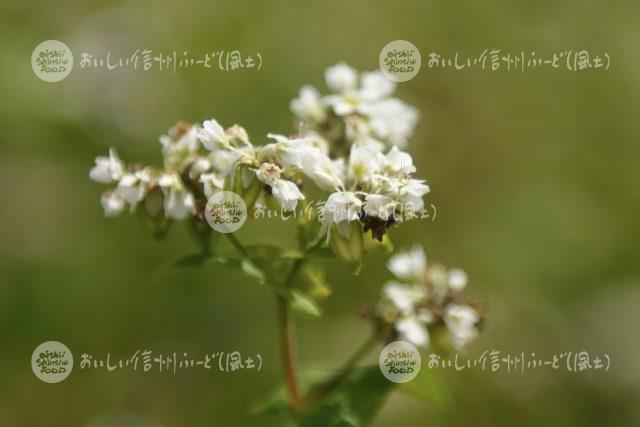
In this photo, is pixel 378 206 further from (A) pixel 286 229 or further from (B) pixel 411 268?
(A) pixel 286 229

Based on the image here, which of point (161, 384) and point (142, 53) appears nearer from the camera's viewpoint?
point (161, 384)

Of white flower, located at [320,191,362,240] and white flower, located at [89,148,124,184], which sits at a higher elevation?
white flower, located at [89,148,124,184]

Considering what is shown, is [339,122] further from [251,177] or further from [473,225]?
[473,225]

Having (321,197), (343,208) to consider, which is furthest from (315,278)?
(343,208)

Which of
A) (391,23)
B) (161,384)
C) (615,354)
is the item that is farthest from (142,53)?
(615,354)

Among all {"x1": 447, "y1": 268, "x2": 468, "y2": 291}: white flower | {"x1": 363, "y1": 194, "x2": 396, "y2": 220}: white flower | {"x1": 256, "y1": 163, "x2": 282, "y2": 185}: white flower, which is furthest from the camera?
{"x1": 447, "y1": 268, "x2": 468, "y2": 291}: white flower

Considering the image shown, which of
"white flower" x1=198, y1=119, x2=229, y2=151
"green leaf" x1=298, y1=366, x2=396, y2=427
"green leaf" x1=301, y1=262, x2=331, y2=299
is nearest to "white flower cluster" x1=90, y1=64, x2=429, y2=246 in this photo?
"white flower" x1=198, y1=119, x2=229, y2=151

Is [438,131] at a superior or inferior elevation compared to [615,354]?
superior

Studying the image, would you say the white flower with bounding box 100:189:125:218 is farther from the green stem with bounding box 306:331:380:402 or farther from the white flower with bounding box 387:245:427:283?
the white flower with bounding box 387:245:427:283
